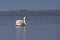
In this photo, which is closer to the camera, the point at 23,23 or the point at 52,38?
the point at 52,38

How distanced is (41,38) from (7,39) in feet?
3.74

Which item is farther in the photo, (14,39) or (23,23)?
(23,23)

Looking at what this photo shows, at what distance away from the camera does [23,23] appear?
17.2 metres

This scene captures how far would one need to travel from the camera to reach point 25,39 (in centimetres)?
1080

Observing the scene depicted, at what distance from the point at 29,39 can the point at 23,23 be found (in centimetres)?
644

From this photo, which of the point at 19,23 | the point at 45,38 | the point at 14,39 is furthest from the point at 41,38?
the point at 19,23

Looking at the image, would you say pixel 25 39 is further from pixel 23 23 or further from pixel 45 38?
pixel 23 23

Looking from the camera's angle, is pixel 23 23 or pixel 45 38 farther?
pixel 23 23

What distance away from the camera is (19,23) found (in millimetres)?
17203

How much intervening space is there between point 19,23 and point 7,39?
20.5ft

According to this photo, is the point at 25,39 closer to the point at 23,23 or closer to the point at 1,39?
the point at 1,39

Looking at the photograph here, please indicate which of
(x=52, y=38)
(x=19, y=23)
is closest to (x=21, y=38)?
(x=52, y=38)

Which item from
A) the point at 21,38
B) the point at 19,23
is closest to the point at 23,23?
the point at 19,23

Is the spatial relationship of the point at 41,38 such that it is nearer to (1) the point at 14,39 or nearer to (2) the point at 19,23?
(1) the point at 14,39
